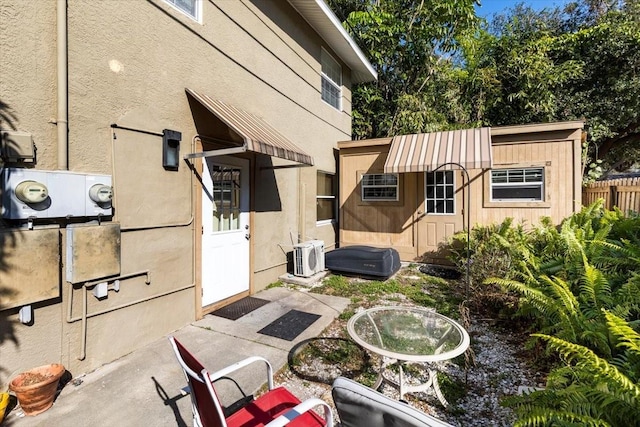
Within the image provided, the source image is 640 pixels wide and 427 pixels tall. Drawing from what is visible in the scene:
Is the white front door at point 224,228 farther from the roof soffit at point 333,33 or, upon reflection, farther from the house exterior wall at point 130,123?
the roof soffit at point 333,33

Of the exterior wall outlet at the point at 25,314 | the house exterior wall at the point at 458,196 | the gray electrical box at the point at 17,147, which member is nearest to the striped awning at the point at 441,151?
the house exterior wall at the point at 458,196

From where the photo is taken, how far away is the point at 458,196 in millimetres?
9117

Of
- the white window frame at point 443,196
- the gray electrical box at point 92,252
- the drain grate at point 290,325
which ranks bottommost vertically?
the drain grate at point 290,325

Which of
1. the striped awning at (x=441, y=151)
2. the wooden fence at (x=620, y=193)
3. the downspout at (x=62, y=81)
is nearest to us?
the downspout at (x=62, y=81)

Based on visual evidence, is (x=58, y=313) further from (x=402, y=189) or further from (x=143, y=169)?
(x=402, y=189)

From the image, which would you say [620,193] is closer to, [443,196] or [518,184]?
[518,184]

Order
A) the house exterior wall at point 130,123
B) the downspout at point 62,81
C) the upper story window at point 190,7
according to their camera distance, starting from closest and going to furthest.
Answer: the house exterior wall at point 130,123
the downspout at point 62,81
the upper story window at point 190,7

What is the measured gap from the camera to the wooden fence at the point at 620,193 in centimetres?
852

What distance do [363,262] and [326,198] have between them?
3212 millimetres

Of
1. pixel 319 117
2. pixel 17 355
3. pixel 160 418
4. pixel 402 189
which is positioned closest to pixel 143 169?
pixel 17 355

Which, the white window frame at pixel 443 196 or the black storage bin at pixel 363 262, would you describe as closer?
the black storage bin at pixel 363 262

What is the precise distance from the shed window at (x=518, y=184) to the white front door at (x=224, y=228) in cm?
705

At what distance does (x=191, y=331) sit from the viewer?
15.2 feet

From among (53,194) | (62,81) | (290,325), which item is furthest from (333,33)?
(53,194)
